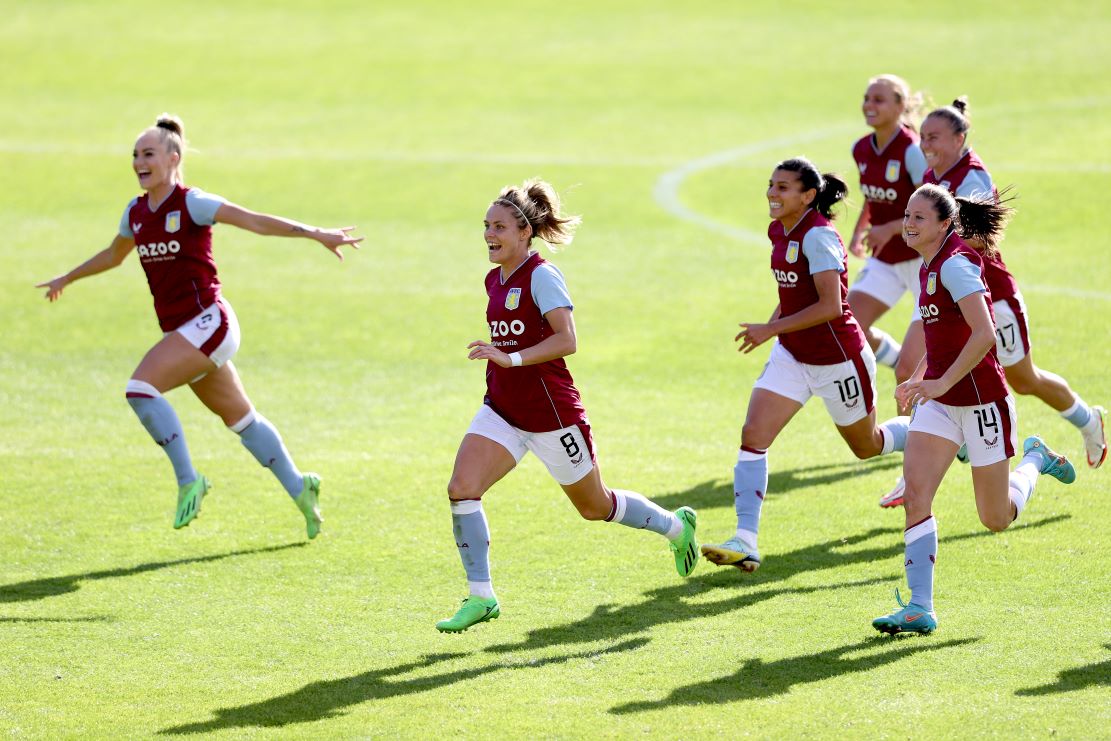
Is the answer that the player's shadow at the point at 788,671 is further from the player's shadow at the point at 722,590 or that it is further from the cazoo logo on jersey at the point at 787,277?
the cazoo logo on jersey at the point at 787,277

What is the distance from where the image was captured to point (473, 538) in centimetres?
711

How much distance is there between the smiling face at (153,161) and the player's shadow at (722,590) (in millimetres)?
3854

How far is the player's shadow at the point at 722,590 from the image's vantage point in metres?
7.19

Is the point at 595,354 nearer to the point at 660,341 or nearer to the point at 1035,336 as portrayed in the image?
the point at 660,341

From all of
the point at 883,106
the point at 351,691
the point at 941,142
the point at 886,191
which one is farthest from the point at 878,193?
the point at 351,691

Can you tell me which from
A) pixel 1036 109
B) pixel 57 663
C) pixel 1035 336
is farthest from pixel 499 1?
pixel 57 663

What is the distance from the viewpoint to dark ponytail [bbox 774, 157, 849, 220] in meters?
7.85

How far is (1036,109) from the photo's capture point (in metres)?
22.2

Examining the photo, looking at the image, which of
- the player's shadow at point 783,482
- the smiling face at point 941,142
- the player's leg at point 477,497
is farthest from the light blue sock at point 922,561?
the smiling face at point 941,142

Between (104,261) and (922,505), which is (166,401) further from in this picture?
(922,505)

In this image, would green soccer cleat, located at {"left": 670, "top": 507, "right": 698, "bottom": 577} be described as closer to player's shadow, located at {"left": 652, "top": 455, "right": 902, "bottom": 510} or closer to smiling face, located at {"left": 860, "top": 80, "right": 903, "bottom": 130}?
player's shadow, located at {"left": 652, "top": 455, "right": 902, "bottom": 510}

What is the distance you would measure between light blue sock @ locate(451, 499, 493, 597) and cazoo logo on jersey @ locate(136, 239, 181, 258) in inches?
117

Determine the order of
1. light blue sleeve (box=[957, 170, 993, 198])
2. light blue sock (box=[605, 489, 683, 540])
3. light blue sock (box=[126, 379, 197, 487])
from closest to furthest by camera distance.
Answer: light blue sock (box=[605, 489, 683, 540]) < light blue sock (box=[126, 379, 197, 487]) < light blue sleeve (box=[957, 170, 993, 198])

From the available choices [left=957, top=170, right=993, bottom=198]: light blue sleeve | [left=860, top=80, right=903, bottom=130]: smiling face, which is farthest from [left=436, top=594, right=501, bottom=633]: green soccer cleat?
[left=860, top=80, right=903, bottom=130]: smiling face
